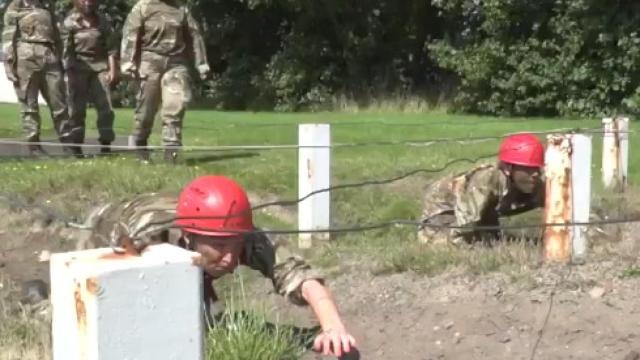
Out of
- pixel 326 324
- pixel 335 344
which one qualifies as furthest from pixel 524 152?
pixel 335 344

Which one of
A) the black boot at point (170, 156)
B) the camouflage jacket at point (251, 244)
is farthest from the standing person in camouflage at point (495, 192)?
the black boot at point (170, 156)

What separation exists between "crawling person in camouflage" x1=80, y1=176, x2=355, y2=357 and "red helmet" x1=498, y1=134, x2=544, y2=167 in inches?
104

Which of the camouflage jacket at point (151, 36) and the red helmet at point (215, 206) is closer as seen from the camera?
the red helmet at point (215, 206)

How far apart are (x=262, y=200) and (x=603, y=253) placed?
3079 mm

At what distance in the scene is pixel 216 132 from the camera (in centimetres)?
1388

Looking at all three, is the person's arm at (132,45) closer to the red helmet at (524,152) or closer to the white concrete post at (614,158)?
the white concrete post at (614,158)

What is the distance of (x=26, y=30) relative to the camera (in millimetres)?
10367

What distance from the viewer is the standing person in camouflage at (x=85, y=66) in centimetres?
1080

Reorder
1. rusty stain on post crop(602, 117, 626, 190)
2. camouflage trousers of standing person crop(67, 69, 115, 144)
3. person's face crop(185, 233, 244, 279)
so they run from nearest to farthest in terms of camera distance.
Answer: person's face crop(185, 233, 244, 279), rusty stain on post crop(602, 117, 626, 190), camouflage trousers of standing person crop(67, 69, 115, 144)

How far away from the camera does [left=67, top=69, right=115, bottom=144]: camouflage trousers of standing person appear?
35.3 ft

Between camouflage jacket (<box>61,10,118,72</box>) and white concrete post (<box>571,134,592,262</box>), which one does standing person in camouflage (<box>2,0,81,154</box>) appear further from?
white concrete post (<box>571,134,592,262</box>)

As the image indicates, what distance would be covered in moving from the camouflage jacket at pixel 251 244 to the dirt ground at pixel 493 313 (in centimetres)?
95

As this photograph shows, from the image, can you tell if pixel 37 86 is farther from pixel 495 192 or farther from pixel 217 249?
pixel 217 249

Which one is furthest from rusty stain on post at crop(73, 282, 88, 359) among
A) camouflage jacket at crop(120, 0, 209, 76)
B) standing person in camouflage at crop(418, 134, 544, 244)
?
camouflage jacket at crop(120, 0, 209, 76)
